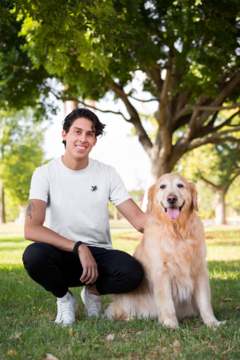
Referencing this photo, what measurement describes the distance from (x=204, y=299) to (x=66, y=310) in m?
1.19

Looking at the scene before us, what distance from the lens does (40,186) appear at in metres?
3.02

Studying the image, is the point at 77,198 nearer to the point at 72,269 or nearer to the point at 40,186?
the point at 40,186

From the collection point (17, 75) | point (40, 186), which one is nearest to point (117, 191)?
point (40, 186)

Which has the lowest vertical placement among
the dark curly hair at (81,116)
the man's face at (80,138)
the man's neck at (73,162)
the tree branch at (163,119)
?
the man's neck at (73,162)

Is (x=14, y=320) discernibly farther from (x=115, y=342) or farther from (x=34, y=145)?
(x=34, y=145)

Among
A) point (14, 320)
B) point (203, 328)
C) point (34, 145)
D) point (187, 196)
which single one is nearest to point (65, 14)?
point (187, 196)

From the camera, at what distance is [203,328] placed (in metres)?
2.45

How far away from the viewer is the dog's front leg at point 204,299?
2.69 m

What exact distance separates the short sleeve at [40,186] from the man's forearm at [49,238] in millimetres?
296

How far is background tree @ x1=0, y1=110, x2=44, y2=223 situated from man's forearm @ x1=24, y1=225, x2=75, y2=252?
24246 millimetres

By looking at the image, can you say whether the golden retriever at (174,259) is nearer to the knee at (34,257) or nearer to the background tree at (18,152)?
the knee at (34,257)

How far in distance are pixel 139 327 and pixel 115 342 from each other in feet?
1.40

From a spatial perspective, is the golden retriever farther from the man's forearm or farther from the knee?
the knee

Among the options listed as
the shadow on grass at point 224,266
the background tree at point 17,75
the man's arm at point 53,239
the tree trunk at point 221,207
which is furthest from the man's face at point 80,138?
the tree trunk at point 221,207
